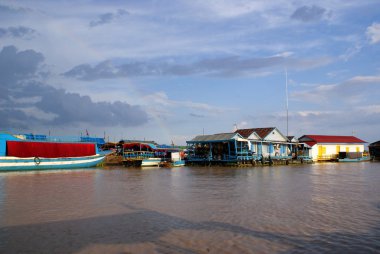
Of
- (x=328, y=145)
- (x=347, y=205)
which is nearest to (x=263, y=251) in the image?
(x=347, y=205)

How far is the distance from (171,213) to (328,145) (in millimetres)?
49416

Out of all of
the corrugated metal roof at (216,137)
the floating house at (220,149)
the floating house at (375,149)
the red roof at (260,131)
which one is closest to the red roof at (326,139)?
the floating house at (375,149)

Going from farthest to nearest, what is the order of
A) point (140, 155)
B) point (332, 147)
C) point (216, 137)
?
point (332, 147) → point (140, 155) → point (216, 137)

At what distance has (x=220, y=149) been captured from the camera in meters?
41.8

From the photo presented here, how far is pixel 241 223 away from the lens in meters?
8.69

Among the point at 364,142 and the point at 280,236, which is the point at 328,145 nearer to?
the point at 364,142

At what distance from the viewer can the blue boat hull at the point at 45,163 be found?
30.6 meters

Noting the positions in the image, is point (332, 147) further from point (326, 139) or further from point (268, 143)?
point (268, 143)

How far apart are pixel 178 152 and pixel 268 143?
11.7 metres

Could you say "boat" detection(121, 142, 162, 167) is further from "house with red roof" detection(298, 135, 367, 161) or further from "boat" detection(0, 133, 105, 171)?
"house with red roof" detection(298, 135, 367, 161)

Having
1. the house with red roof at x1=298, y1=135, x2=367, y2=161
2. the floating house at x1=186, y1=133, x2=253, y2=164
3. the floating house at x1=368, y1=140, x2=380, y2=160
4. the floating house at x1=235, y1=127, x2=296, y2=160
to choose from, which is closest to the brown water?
the floating house at x1=186, y1=133, x2=253, y2=164

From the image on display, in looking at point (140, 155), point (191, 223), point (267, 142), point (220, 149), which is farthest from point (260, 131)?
point (191, 223)

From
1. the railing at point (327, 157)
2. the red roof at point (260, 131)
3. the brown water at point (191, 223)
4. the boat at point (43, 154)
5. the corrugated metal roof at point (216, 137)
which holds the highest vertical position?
the red roof at point (260, 131)

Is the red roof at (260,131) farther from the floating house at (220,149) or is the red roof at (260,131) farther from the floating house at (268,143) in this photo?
the floating house at (220,149)
